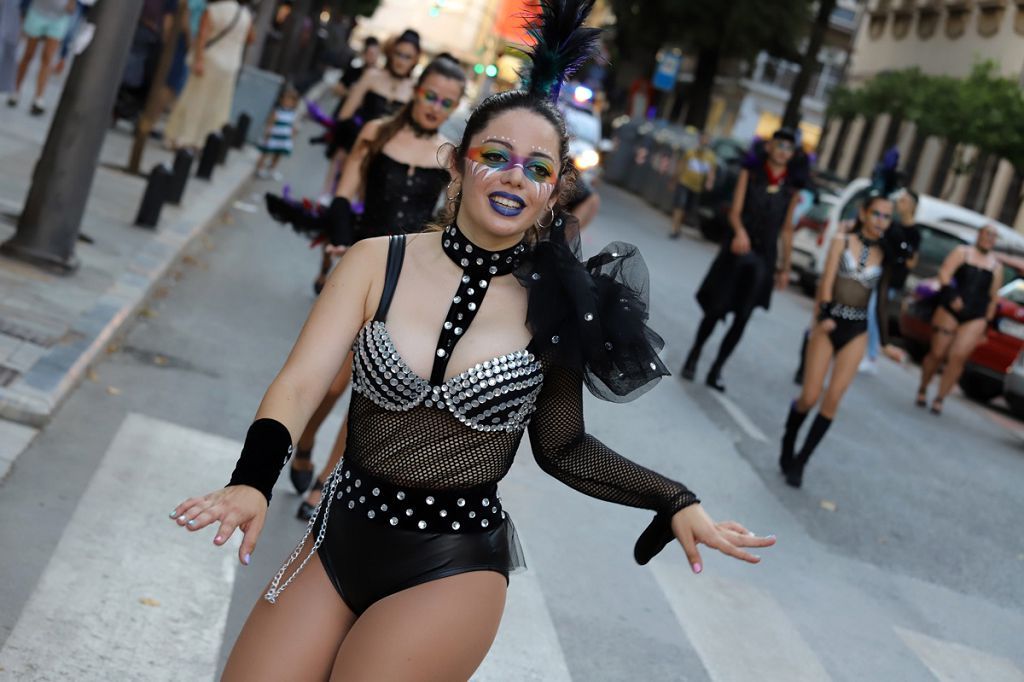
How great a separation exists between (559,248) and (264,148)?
60.2 feet

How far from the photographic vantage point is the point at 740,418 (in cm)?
1261

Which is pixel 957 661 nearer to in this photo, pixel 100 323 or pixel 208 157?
pixel 100 323

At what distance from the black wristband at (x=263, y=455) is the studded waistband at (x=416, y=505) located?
0.79 feet

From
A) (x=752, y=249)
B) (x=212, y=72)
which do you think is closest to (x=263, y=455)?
(x=752, y=249)

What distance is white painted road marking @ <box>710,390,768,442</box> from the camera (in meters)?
12.0

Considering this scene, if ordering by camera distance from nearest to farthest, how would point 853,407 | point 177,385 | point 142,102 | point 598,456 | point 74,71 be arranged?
point 598,456, point 177,385, point 74,71, point 853,407, point 142,102

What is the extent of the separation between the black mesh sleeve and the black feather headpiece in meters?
0.74

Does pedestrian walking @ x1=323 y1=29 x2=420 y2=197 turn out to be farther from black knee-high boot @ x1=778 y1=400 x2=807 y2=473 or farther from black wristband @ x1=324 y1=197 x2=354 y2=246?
black knee-high boot @ x1=778 y1=400 x2=807 y2=473

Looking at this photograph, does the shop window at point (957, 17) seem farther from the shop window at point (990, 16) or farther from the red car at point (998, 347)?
the red car at point (998, 347)

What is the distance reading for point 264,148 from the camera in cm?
2166

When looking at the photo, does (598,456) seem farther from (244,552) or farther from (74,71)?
(74,71)

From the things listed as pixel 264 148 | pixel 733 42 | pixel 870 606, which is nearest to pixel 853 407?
pixel 870 606

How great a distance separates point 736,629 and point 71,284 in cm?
482

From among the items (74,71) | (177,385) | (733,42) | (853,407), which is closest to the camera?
(177,385)
